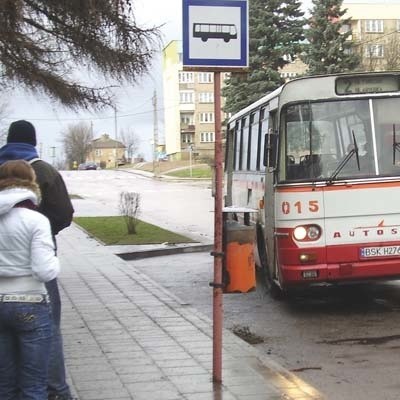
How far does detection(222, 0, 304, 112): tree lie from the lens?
45688 millimetres

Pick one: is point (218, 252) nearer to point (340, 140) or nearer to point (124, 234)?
point (340, 140)

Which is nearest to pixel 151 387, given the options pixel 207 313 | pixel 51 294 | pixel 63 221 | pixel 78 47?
pixel 51 294

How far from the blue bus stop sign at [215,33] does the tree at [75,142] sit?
132896 mm

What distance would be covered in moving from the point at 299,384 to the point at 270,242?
3.89 metres

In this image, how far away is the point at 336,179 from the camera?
863cm

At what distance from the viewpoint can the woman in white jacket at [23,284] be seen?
13.2 ft

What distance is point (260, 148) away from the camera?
11.0 metres

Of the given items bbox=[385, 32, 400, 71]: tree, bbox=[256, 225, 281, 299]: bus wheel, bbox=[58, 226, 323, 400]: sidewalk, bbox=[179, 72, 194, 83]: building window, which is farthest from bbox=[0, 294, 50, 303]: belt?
bbox=[179, 72, 194, 83]: building window

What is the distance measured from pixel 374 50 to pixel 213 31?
54275 mm

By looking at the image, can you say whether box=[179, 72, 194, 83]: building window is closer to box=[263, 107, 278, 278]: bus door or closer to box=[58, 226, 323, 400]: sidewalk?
box=[58, 226, 323, 400]: sidewalk

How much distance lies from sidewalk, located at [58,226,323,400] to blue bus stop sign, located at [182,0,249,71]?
8.45 feet

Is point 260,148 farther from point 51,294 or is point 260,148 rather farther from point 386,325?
point 51,294

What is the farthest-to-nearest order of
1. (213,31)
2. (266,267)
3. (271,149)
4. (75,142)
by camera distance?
(75,142) < (266,267) < (271,149) < (213,31)

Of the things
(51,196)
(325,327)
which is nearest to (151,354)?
(51,196)
